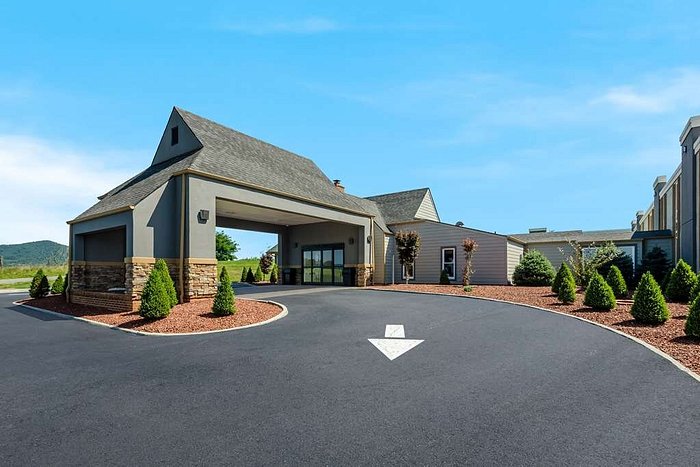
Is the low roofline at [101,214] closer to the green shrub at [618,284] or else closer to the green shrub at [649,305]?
the green shrub at [649,305]

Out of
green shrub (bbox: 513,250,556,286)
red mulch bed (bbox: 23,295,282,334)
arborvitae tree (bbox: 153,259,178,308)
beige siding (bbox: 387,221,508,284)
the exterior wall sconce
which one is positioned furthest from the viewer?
beige siding (bbox: 387,221,508,284)

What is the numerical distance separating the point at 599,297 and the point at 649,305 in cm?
218

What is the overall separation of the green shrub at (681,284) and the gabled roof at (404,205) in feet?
46.8

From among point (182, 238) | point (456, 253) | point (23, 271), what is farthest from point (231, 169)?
point (23, 271)

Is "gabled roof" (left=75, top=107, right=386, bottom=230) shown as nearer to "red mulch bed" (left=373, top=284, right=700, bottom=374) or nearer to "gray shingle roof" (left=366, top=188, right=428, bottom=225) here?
"gray shingle roof" (left=366, top=188, right=428, bottom=225)

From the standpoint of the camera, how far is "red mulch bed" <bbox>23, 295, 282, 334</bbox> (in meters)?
9.31

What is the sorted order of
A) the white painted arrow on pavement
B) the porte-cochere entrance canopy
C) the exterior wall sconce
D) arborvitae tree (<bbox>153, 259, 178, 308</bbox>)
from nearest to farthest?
the white painted arrow on pavement → arborvitae tree (<bbox>153, 259, 178, 308</bbox>) → the porte-cochere entrance canopy → the exterior wall sconce

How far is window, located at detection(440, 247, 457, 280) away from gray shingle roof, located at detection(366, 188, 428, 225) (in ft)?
12.4

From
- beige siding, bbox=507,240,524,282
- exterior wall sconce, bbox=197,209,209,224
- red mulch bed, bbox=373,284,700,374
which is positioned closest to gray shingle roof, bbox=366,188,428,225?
beige siding, bbox=507,240,524,282

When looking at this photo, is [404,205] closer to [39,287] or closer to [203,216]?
[203,216]

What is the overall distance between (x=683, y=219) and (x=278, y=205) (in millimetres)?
19021

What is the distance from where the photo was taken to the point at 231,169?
15.3 m

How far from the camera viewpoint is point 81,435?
3770 mm

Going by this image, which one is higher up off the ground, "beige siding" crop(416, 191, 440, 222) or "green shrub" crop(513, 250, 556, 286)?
"beige siding" crop(416, 191, 440, 222)
